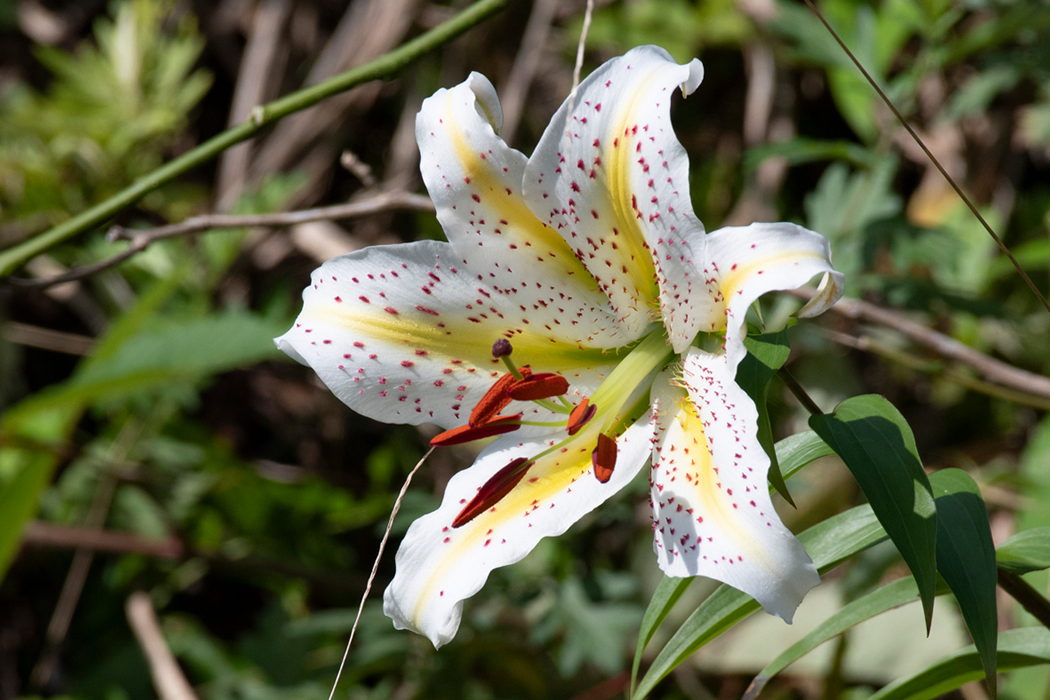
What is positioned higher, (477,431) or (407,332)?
(407,332)

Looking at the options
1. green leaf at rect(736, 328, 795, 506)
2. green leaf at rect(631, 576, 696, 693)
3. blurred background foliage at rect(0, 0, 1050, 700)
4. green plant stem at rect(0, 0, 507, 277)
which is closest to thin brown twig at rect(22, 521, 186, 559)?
blurred background foliage at rect(0, 0, 1050, 700)

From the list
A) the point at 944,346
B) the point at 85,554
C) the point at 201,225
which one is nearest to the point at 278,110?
the point at 201,225

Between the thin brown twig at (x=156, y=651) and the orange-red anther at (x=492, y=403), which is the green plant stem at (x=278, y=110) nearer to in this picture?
the orange-red anther at (x=492, y=403)

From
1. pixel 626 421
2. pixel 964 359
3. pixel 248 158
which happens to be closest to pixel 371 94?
pixel 248 158

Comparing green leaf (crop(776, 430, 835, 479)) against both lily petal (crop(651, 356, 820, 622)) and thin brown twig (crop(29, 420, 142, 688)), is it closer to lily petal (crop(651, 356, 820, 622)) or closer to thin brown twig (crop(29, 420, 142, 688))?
lily petal (crop(651, 356, 820, 622))

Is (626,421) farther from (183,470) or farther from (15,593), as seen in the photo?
(15,593)

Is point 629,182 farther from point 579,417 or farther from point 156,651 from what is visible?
point 156,651
